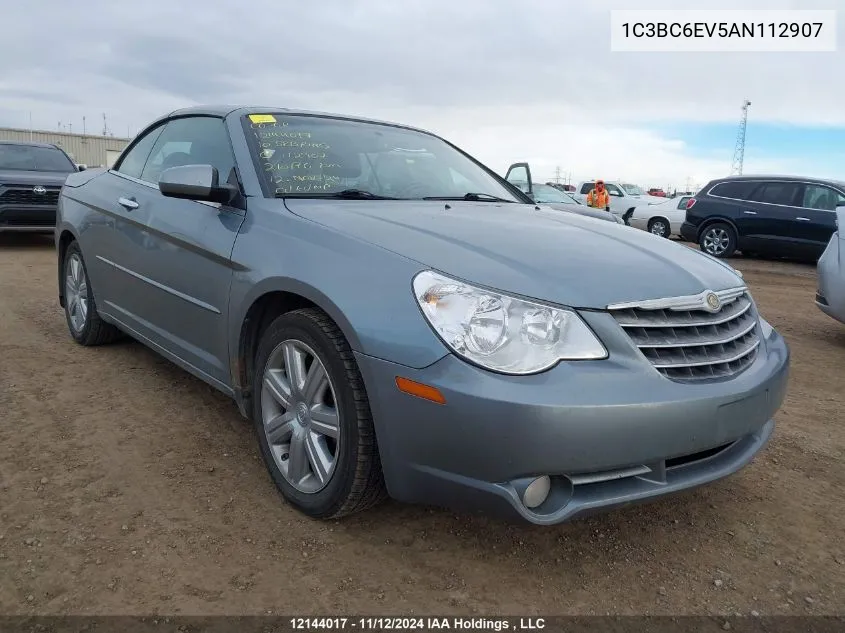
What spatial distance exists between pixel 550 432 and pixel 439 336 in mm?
414

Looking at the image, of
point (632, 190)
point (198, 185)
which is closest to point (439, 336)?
point (198, 185)

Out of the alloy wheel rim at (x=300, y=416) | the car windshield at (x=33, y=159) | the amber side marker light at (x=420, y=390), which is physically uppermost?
the car windshield at (x=33, y=159)

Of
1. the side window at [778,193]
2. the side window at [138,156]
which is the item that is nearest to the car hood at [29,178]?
the side window at [138,156]

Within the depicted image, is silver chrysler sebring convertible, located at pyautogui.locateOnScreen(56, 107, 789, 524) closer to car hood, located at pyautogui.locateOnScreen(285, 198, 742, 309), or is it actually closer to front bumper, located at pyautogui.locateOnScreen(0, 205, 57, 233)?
car hood, located at pyautogui.locateOnScreen(285, 198, 742, 309)

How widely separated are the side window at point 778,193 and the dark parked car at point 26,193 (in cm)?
1145

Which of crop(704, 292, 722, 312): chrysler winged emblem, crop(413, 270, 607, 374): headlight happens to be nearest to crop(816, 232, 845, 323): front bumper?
crop(704, 292, 722, 312): chrysler winged emblem

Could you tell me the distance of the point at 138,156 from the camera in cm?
419

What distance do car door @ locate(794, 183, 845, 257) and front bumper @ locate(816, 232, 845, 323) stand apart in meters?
6.78

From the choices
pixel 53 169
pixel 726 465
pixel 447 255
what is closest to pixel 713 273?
pixel 726 465

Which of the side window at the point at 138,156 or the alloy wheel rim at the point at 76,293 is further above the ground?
the side window at the point at 138,156

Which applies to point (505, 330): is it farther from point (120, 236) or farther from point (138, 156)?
point (138, 156)

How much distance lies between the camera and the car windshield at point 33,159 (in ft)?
34.2

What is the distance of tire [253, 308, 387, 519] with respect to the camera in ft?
7.31

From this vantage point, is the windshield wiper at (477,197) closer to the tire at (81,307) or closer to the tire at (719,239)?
the tire at (81,307)
